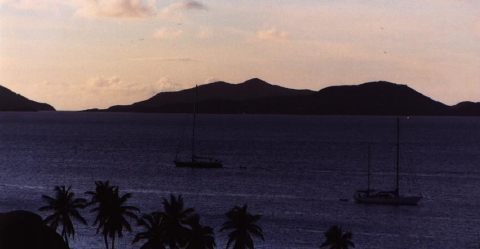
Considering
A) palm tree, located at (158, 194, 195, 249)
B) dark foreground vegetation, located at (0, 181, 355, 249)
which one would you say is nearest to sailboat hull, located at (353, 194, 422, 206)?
dark foreground vegetation, located at (0, 181, 355, 249)

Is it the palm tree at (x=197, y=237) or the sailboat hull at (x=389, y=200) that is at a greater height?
the palm tree at (x=197, y=237)

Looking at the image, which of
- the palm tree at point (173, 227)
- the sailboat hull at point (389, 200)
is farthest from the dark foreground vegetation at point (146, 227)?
the sailboat hull at point (389, 200)

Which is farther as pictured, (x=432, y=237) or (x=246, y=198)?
(x=246, y=198)

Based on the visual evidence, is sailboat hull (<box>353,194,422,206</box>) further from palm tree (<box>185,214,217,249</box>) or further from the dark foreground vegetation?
palm tree (<box>185,214,217,249</box>)

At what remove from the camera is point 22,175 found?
582 feet

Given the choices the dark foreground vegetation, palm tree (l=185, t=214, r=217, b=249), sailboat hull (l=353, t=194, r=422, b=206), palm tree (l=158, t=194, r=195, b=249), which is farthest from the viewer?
sailboat hull (l=353, t=194, r=422, b=206)

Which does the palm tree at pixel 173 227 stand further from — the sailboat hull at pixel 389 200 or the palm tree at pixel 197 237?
the sailboat hull at pixel 389 200

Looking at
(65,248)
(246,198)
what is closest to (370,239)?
(246,198)

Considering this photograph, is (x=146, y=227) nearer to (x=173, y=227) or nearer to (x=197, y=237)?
(x=173, y=227)

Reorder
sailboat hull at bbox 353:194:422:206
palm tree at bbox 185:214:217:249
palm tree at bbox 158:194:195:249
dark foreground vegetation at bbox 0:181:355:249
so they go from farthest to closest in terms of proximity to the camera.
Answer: sailboat hull at bbox 353:194:422:206
palm tree at bbox 158:194:195:249
palm tree at bbox 185:214:217:249
dark foreground vegetation at bbox 0:181:355:249

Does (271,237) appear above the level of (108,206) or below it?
below

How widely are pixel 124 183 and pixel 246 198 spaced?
34475 millimetres

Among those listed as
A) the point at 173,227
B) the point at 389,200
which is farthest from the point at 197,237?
the point at 389,200

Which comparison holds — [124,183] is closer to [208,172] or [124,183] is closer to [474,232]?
[208,172]
